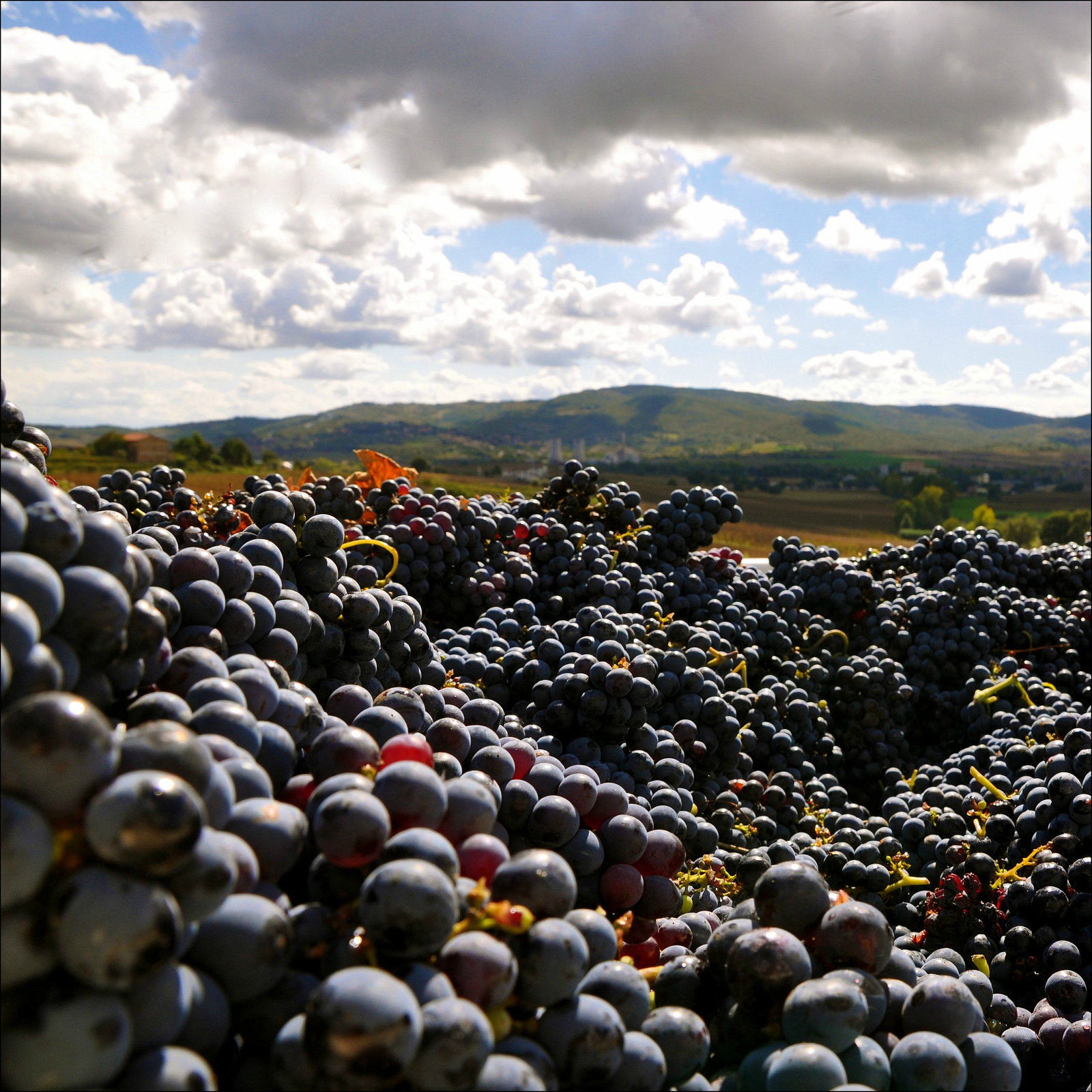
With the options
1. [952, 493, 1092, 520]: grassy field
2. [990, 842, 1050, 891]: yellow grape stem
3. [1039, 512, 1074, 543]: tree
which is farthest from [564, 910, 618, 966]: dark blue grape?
[952, 493, 1092, 520]: grassy field

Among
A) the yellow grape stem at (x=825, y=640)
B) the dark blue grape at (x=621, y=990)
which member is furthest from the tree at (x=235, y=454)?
the dark blue grape at (x=621, y=990)

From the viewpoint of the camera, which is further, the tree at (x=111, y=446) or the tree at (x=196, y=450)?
the tree at (x=111, y=446)

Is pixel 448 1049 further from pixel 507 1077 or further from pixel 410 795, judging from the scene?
pixel 410 795

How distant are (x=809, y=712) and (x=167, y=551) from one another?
329 centimetres

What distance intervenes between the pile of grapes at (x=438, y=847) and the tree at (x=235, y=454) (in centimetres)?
3222

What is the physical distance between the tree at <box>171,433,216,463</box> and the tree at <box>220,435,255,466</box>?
0.67 metres

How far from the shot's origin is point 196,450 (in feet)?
112

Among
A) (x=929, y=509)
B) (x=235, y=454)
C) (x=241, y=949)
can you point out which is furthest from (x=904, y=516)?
(x=241, y=949)

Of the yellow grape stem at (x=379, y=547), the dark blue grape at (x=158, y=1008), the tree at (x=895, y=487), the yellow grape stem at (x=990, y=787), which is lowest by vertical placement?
the yellow grape stem at (x=990, y=787)

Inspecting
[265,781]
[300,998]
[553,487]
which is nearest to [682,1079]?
[300,998]

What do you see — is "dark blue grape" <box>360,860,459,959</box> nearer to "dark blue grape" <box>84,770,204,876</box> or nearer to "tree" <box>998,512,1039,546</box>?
"dark blue grape" <box>84,770,204,876</box>

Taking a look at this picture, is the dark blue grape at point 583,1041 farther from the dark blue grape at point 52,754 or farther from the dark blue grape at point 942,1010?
the dark blue grape at point 52,754

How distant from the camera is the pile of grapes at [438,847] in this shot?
1.03m

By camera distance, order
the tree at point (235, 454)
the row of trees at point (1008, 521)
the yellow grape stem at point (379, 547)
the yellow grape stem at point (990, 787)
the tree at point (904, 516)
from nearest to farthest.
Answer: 1. the yellow grape stem at point (379, 547)
2. the yellow grape stem at point (990, 787)
3. the row of trees at point (1008, 521)
4. the tree at point (235, 454)
5. the tree at point (904, 516)
